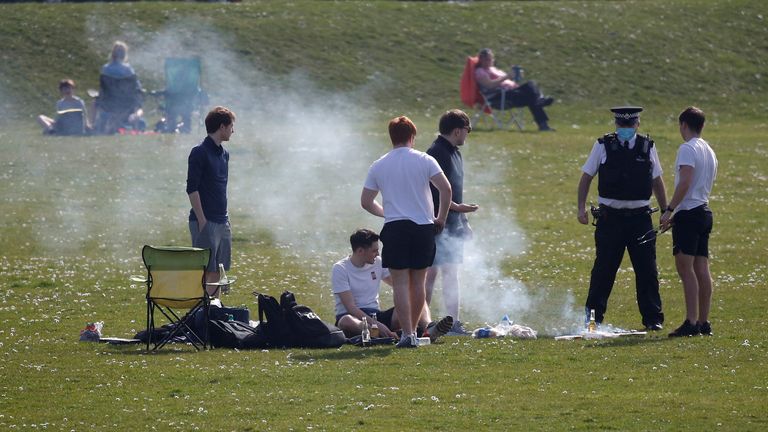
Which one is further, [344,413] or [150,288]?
[150,288]

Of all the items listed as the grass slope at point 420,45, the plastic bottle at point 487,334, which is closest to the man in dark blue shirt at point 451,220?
the plastic bottle at point 487,334

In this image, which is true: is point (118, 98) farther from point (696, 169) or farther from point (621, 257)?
point (696, 169)

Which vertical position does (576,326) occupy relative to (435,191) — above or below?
below

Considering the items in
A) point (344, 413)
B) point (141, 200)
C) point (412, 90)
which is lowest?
point (344, 413)

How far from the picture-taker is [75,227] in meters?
18.7

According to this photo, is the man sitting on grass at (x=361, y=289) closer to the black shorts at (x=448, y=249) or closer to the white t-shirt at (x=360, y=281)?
the white t-shirt at (x=360, y=281)

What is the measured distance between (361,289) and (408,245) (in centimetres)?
104

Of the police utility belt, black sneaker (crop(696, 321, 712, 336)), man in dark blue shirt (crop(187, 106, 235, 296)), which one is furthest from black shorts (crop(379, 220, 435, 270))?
black sneaker (crop(696, 321, 712, 336))

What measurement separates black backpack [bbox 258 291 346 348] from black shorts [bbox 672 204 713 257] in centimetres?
298

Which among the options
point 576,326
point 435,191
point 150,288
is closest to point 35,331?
point 150,288

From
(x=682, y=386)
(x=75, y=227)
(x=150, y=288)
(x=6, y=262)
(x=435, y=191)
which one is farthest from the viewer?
(x=75, y=227)

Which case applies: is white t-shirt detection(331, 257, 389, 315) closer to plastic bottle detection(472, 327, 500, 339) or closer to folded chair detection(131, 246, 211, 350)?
plastic bottle detection(472, 327, 500, 339)

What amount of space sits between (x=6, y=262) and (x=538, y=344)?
26.3ft

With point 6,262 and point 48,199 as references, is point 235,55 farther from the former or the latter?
point 6,262
